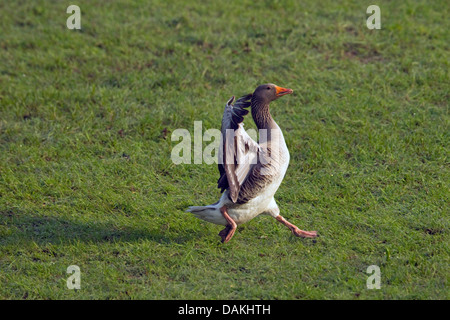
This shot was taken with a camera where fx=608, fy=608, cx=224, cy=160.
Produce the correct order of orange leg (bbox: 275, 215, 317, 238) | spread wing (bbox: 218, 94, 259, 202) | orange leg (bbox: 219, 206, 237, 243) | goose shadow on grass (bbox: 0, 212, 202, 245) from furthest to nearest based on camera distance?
goose shadow on grass (bbox: 0, 212, 202, 245)
orange leg (bbox: 275, 215, 317, 238)
orange leg (bbox: 219, 206, 237, 243)
spread wing (bbox: 218, 94, 259, 202)

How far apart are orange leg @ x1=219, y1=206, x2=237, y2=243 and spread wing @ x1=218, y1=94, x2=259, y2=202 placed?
186 mm

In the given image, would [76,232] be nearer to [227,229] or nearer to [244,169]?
[227,229]

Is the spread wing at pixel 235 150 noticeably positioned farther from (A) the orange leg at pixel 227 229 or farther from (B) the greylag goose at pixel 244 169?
(A) the orange leg at pixel 227 229

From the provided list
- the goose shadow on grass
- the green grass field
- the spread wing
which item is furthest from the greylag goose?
the goose shadow on grass

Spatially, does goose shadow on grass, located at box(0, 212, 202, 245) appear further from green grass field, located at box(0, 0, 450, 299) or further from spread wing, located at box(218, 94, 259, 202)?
spread wing, located at box(218, 94, 259, 202)

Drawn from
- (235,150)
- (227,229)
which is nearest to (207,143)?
(227,229)

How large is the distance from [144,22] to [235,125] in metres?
5.03

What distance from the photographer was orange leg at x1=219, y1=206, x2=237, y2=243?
16.7ft

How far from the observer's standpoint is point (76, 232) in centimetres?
557

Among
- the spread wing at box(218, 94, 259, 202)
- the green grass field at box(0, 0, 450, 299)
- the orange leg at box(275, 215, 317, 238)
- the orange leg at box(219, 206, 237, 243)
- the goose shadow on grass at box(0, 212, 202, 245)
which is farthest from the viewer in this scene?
the goose shadow on grass at box(0, 212, 202, 245)

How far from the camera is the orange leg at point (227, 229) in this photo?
508cm

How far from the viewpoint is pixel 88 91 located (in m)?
7.89

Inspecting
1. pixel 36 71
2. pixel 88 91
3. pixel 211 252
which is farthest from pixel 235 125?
pixel 36 71
